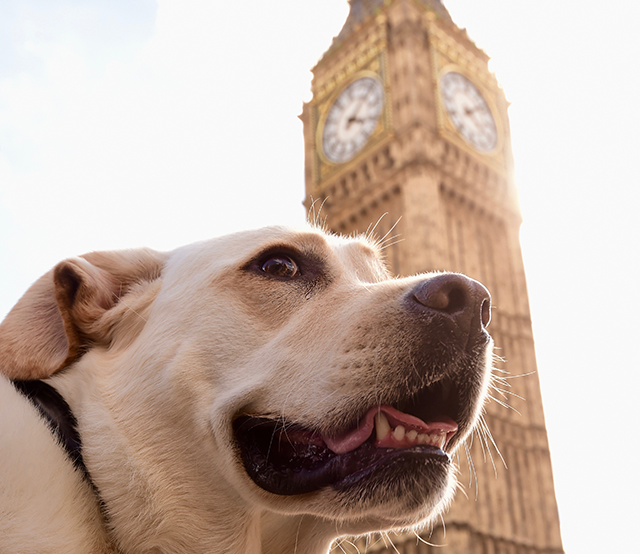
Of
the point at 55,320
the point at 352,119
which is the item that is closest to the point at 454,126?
the point at 352,119

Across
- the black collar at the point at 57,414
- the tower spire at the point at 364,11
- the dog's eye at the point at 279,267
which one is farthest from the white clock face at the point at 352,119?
the black collar at the point at 57,414

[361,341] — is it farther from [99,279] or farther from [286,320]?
[99,279]

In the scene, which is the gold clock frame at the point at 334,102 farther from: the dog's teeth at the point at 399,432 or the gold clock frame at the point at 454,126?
the dog's teeth at the point at 399,432

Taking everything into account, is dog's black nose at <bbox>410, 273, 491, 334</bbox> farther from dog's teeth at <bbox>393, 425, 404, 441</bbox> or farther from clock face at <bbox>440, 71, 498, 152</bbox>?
clock face at <bbox>440, 71, 498, 152</bbox>

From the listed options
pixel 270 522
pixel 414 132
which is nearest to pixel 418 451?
pixel 270 522

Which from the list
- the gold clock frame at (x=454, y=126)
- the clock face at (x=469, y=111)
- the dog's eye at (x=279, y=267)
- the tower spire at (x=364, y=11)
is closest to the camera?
the dog's eye at (x=279, y=267)
